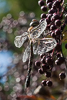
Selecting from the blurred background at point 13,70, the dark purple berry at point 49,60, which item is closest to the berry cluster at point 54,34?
the dark purple berry at point 49,60

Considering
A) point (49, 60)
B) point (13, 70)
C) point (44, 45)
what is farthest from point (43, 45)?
point (13, 70)

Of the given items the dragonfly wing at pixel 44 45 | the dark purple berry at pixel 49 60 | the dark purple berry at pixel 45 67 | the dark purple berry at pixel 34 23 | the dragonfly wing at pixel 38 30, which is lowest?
the dark purple berry at pixel 45 67

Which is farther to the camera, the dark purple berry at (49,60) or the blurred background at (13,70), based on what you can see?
the blurred background at (13,70)

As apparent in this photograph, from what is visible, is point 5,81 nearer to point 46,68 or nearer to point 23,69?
point 23,69

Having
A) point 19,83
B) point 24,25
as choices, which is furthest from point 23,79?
point 24,25

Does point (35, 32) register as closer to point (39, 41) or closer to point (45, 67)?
point (39, 41)

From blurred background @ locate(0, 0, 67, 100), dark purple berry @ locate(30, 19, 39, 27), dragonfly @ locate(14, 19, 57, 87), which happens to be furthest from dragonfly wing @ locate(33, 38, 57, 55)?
blurred background @ locate(0, 0, 67, 100)

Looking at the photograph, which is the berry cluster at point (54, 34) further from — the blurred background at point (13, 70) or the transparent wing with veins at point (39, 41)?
the blurred background at point (13, 70)
